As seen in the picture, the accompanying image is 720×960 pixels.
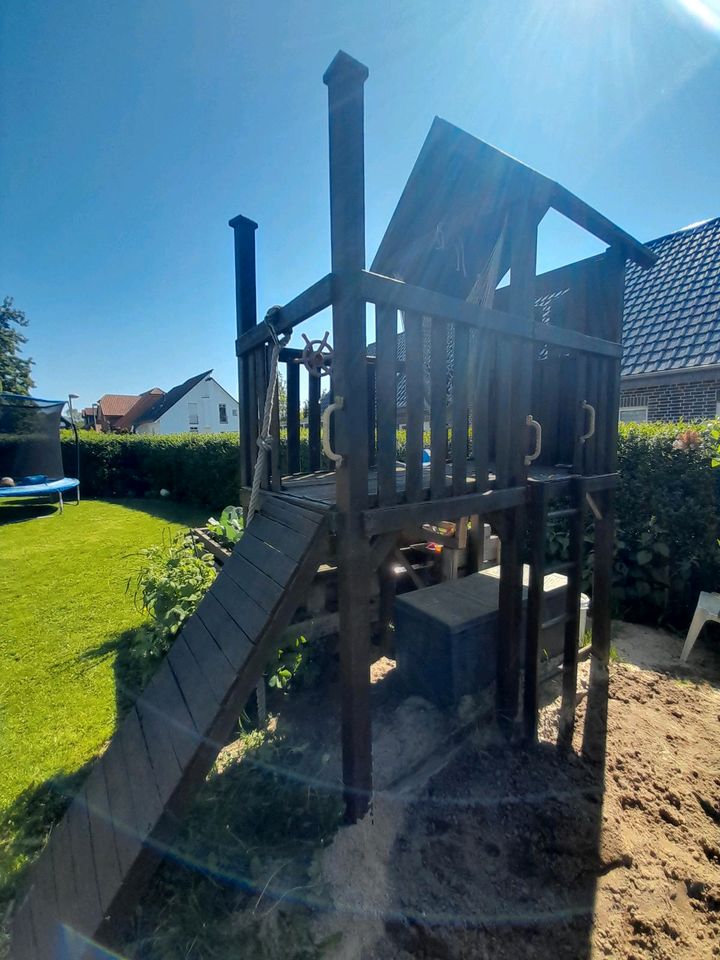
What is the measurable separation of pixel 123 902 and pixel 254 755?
0.86 meters

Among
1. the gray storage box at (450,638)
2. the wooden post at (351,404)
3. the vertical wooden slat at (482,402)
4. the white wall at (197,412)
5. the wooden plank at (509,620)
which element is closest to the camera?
the wooden post at (351,404)

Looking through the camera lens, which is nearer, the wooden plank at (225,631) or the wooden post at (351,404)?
the wooden post at (351,404)

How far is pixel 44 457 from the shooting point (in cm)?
1085

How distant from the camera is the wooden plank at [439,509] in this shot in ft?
5.55

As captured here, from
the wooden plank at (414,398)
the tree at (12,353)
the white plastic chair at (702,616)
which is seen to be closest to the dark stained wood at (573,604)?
the wooden plank at (414,398)

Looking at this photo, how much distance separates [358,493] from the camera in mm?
1633

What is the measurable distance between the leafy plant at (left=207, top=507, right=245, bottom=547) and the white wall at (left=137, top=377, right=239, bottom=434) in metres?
26.8

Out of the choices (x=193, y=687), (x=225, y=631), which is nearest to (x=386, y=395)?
(x=225, y=631)

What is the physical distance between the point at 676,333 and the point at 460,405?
8896 millimetres

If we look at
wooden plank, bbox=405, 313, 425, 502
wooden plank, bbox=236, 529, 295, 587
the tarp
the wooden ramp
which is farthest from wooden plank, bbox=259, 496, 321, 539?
the tarp

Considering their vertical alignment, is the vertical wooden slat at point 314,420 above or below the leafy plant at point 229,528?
above

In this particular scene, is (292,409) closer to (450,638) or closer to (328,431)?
(328,431)

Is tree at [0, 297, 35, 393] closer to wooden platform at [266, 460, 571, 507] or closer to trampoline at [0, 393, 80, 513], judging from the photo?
trampoline at [0, 393, 80, 513]

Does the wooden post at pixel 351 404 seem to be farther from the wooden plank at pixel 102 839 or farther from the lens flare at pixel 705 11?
the lens flare at pixel 705 11
